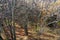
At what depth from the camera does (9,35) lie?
24.2 ft

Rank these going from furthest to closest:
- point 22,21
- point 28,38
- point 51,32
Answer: point 51,32 < point 28,38 < point 22,21

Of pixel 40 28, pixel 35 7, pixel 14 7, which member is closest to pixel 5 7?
pixel 14 7

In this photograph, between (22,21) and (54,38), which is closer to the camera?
(22,21)

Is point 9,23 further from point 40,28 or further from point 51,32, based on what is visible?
point 51,32

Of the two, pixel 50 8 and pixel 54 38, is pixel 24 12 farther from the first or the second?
pixel 54 38

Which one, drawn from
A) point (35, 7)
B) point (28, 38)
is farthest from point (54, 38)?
point (35, 7)

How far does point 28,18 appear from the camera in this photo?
704 centimetres

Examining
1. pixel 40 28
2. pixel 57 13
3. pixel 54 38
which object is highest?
pixel 57 13

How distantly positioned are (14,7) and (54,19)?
2.40 metres

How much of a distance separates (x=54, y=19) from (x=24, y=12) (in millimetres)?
1957

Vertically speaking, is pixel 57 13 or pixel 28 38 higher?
pixel 57 13

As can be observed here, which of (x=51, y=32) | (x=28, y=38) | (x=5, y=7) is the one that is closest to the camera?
(x=5, y=7)

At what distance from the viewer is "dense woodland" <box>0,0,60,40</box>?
21.4 feet

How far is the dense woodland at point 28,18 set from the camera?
6508 millimetres
